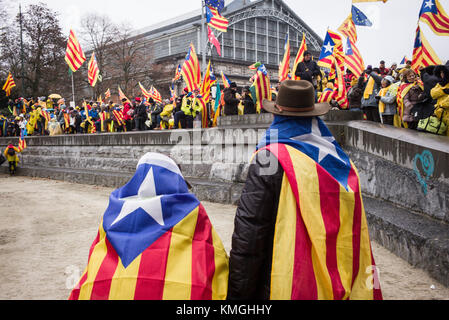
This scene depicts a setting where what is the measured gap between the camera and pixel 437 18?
8867mm

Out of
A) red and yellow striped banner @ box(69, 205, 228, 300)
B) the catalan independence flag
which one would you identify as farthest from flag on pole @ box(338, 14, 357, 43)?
red and yellow striped banner @ box(69, 205, 228, 300)

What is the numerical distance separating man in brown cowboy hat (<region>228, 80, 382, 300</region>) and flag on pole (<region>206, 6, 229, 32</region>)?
1602 centimetres

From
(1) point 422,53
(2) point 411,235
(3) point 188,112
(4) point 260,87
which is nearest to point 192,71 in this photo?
(3) point 188,112

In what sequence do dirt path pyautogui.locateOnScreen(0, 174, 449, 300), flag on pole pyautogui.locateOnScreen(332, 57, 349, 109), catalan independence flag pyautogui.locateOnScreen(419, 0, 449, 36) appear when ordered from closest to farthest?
dirt path pyautogui.locateOnScreen(0, 174, 449, 300)
catalan independence flag pyautogui.locateOnScreen(419, 0, 449, 36)
flag on pole pyautogui.locateOnScreen(332, 57, 349, 109)

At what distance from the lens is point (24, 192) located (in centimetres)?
1305

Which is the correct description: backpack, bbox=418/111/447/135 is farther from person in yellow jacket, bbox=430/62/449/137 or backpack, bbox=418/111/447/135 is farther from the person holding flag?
the person holding flag

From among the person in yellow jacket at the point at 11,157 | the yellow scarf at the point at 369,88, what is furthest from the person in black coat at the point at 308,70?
the person in yellow jacket at the point at 11,157

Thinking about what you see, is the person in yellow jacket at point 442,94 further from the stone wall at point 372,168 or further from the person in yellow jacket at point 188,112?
the person in yellow jacket at point 188,112

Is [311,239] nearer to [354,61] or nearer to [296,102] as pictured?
[296,102]

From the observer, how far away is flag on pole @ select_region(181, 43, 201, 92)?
14867mm

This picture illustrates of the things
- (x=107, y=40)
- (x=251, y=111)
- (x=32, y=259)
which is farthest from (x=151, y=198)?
(x=107, y=40)

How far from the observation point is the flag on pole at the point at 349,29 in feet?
40.4

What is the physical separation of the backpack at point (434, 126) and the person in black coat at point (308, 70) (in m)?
4.96
